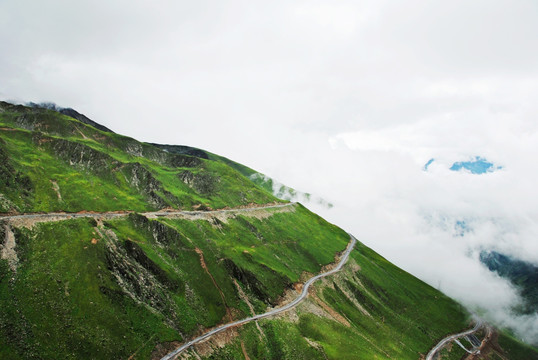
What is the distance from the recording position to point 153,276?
93.8 metres

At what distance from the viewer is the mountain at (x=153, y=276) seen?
230 feet

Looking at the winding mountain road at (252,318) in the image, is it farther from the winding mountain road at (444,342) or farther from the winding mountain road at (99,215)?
the winding mountain road at (444,342)

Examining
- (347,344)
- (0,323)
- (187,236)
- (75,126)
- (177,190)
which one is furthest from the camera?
(75,126)

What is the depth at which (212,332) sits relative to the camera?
87.8m

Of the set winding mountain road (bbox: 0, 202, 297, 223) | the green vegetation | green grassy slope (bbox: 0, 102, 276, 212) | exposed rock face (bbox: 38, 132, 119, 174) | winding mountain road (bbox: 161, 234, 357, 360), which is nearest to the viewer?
winding mountain road (bbox: 161, 234, 357, 360)

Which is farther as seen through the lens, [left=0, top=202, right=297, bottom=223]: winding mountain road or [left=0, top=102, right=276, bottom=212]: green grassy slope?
[left=0, top=102, right=276, bottom=212]: green grassy slope

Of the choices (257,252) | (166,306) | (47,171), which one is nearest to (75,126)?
(47,171)

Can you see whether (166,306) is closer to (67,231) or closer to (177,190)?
(67,231)

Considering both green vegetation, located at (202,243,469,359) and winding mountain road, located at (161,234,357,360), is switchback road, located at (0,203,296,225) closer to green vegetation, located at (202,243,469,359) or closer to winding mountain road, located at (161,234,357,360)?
winding mountain road, located at (161,234,357,360)

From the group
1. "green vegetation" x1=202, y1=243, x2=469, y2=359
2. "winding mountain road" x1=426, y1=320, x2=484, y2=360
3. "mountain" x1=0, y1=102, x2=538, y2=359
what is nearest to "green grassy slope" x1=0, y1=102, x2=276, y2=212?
"mountain" x1=0, y1=102, x2=538, y2=359

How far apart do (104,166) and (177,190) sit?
41177 millimetres

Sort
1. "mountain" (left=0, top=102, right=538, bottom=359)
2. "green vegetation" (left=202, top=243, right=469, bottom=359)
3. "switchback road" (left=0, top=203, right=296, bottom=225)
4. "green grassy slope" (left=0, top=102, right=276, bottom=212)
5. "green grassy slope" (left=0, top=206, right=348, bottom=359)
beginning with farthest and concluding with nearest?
1. "green grassy slope" (left=0, top=102, right=276, bottom=212)
2. "green vegetation" (left=202, top=243, right=469, bottom=359)
3. "switchback road" (left=0, top=203, right=296, bottom=225)
4. "mountain" (left=0, top=102, right=538, bottom=359)
5. "green grassy slope" (left=0, top=206, right=348, bottom=359)

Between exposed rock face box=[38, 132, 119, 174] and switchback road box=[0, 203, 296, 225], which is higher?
exposed rock face box=[38, 132, 119, 174]

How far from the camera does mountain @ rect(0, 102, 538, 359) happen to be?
7006cm
